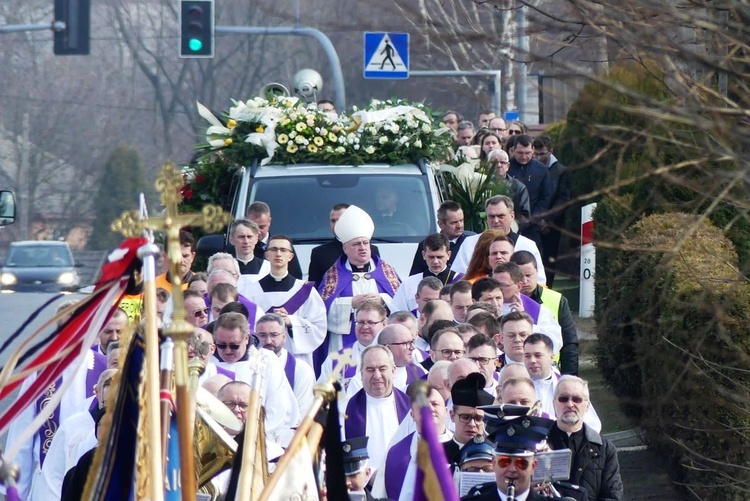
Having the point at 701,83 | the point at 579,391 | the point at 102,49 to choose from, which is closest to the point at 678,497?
the point at 579,391

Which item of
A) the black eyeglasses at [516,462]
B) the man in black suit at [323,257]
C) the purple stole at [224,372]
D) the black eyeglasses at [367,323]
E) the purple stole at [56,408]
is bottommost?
the purple stole at [56,408]

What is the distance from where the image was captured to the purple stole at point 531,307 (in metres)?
10.4

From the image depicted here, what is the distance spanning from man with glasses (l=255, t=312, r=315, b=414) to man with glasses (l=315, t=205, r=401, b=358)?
3.92 ft

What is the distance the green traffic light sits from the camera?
2003cm

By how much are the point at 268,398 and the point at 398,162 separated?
15.1 feet

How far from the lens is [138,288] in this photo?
450 cm

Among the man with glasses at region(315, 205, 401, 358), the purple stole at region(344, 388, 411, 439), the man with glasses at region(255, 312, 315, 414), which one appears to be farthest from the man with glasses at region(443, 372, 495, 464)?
the man with glasses at region(315, 205, 401, 358)

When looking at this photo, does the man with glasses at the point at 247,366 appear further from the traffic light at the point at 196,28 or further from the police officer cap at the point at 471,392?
the traffic light at the point at 196,28

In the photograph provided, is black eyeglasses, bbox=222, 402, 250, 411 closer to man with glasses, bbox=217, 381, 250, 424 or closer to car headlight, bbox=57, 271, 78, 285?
man with glasses, bbox=217, 381, 250, 424

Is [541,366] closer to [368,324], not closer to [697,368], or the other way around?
[697,368]

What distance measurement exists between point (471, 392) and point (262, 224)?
4.90 m

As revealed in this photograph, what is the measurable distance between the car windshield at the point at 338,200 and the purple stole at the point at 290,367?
3.11 meters

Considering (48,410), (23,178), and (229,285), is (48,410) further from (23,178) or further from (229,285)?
(23,178)

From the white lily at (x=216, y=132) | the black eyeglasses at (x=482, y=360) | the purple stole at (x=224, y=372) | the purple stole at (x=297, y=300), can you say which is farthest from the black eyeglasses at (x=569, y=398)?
the white lily at (x=216, y=132)
